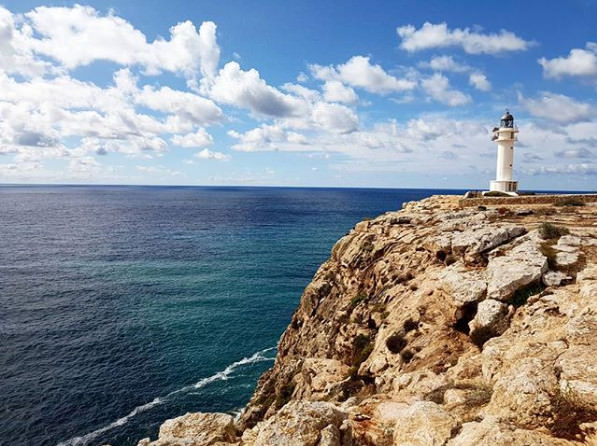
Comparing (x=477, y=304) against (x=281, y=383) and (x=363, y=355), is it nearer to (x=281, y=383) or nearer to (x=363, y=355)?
(x=363, y=355)

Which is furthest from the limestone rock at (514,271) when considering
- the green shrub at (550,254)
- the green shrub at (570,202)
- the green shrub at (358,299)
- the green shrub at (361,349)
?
the green shrub at (570,202)

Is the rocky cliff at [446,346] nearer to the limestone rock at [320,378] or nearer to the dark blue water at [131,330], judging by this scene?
the limestone rock at [320,378]

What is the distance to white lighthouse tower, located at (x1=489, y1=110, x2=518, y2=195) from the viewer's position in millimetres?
53906

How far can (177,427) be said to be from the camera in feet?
51.4

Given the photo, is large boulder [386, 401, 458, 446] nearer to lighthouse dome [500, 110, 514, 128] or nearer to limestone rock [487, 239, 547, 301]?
limestone rock [487, 239, 547, 301]

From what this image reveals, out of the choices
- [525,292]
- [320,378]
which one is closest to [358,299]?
[320,378]

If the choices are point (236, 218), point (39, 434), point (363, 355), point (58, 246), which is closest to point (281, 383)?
point (363, 355)

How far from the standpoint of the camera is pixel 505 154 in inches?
2140

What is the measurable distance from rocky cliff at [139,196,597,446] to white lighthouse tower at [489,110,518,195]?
18.7 m

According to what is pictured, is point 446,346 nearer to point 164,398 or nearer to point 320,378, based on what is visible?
point 320,378

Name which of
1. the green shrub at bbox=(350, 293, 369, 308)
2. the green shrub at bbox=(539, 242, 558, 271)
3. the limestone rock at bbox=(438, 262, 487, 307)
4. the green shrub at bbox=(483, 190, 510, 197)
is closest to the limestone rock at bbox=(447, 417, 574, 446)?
the limestone rock at bbox=(438, 262, 487, 307)

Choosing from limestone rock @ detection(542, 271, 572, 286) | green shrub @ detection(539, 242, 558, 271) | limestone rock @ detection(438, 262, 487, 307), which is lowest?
limestone rock @ detection(438, 262, 487, 307)

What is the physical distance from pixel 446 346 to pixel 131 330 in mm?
46654

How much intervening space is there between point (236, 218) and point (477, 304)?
15374 cm
